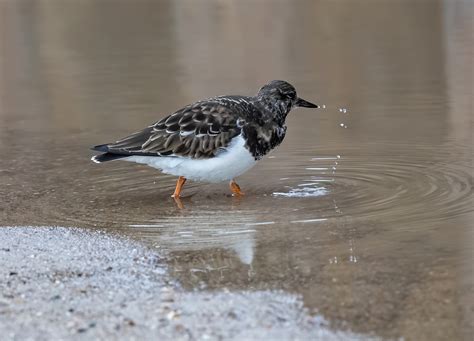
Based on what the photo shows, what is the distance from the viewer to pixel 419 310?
18.2ft

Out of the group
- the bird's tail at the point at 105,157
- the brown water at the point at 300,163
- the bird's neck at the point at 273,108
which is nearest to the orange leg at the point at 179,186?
the brown water at the point at 300,163

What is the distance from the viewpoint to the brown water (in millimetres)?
6188

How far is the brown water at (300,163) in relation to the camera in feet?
20.3

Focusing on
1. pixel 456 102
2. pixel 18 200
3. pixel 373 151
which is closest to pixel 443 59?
pixel 456 102

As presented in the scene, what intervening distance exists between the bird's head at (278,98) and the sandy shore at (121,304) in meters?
2.82

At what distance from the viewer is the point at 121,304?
221 inches

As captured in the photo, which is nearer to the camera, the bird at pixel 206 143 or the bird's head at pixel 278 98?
the bird at pixel 206 143

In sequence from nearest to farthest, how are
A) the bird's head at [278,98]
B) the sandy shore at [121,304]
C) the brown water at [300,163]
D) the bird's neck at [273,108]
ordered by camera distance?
the sandy shore at [121,304] → the brown water at [300,163] → the bird's neck at [273,108] → the bird's head at [278,98]

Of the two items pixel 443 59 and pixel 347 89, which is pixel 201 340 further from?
pixel 443 59

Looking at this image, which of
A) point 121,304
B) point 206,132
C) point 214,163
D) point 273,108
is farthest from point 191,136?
A: point 121,304

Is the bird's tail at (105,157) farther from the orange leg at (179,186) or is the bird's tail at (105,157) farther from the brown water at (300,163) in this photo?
the orange leg at (179,186)

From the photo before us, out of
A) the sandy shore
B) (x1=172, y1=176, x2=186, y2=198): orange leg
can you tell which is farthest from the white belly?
the sandy shore

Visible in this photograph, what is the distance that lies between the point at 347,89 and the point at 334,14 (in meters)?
10.4

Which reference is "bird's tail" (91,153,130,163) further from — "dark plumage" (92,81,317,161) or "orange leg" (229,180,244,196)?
"orange leg" (229,180,244,196)
